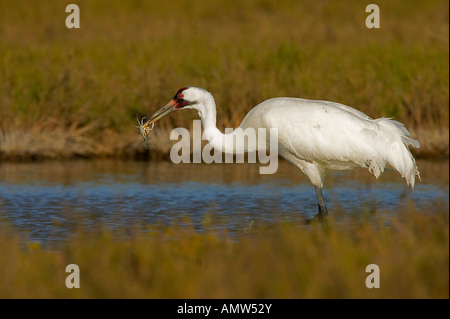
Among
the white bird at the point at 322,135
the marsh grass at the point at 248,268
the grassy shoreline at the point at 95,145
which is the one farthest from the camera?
the grassy shoreline at the point at 95,145

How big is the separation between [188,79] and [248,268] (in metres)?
8.06

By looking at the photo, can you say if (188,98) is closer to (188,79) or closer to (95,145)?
(95,145)

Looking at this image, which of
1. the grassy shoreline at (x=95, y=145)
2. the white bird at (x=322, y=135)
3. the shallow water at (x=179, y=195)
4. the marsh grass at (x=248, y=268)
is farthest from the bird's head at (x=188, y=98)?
the grassy shoreline at (x=95, y=145)

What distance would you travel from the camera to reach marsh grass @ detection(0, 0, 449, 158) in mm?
11609

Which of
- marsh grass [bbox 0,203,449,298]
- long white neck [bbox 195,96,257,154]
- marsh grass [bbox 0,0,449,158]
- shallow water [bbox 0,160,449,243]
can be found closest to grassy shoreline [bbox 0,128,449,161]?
marsh grass [bbox 0,0,449,158]

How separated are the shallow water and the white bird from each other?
Answer: 471mm

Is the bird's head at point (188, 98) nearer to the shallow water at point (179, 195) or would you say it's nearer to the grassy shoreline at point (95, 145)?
the shallow water at point (179, 195)

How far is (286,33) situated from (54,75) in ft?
24.4

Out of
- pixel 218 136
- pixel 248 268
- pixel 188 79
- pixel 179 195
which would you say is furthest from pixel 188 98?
pixel 188 79

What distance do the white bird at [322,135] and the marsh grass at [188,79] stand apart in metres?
3.57

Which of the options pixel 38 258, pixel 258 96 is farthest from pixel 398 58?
pixel 38 258

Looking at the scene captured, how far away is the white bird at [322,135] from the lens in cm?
748

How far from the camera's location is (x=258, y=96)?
12.1 metres
